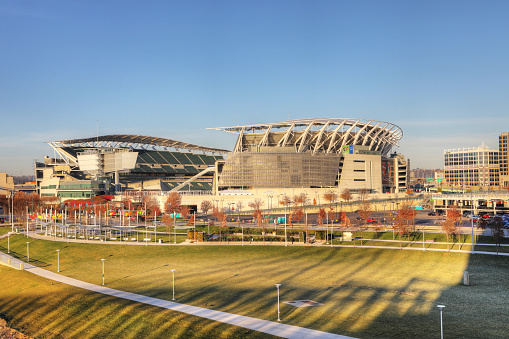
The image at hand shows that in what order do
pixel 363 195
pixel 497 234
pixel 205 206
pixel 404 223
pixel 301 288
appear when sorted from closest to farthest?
pixel 301 288 → pixel 497 234 → pixel 404 223 → pixel 205 206 → pixel 363 195

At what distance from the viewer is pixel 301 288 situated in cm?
4288

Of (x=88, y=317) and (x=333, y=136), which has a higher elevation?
(x=333, y=136)

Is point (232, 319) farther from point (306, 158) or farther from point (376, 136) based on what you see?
point (376, 136)

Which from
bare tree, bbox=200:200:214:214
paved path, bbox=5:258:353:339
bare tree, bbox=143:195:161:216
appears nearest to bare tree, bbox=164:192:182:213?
bare tree, bbox=143:195:161:216

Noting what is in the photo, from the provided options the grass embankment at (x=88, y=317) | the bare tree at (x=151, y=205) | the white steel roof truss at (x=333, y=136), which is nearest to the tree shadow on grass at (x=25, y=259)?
the grass embankment at (x=88, y=317)

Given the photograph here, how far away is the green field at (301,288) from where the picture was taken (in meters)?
32.0

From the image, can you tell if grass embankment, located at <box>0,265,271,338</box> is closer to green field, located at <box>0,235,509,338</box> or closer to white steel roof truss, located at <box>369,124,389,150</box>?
green field, located at <box>0,235,509,338</box>

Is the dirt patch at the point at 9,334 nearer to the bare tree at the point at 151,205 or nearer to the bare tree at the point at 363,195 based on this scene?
the bare tree at the point at 151,205

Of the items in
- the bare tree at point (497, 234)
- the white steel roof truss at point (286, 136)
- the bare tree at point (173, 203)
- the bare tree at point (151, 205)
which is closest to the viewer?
the bare tree at point (497, 234)

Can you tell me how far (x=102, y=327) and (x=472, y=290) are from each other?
3180cm

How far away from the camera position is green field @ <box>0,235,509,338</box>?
32.0 metres

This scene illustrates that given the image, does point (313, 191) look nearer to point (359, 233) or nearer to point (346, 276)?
point (359, 233)

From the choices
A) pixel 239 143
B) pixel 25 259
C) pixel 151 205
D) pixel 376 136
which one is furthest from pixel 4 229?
pixel 376 136

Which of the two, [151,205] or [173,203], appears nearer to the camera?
[173,203]
